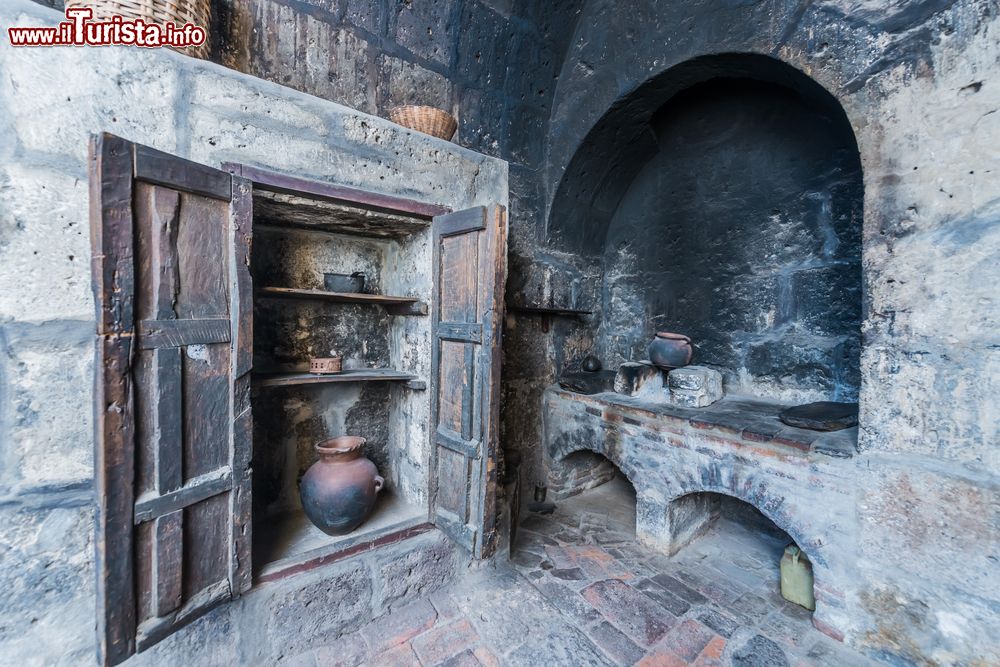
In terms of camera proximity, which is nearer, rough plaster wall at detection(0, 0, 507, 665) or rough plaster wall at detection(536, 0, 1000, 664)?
rough plaster wall at detection(0, 0, 507, 665)

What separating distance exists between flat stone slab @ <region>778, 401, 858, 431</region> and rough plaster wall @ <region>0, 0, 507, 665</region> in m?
2.60

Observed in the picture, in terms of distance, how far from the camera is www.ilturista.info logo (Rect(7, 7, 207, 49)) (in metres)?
1.14

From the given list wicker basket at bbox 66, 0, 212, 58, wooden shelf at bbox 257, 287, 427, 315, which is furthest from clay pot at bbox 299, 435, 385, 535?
wicker basket at bbox 66, 0, 212, 58

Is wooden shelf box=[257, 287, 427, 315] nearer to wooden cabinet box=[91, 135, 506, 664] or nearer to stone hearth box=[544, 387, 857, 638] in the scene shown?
wooden cabinet box=[91, 135, 506, 664]

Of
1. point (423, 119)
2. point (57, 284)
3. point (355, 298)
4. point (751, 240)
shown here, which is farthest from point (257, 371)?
point (751, 240)

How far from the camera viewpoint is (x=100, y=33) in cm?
122

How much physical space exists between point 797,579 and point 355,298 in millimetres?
2520

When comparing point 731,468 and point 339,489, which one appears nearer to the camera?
point 339,489

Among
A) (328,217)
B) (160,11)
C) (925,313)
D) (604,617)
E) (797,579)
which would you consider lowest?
(604,617)

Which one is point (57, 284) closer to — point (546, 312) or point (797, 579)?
point (546, 312)

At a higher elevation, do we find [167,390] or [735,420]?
[167,390]

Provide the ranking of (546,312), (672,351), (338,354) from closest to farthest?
1. (338,354)
2. (672,351)
3. (546,312)

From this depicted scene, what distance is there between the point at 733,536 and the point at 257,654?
2.64m

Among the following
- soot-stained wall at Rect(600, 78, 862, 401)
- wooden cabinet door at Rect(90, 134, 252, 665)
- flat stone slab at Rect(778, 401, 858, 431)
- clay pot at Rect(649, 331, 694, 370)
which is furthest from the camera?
clay pot at Rect(649, 331, 694, 370)
